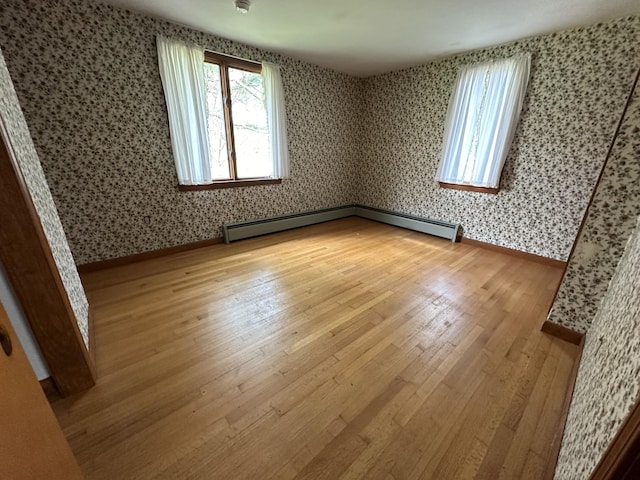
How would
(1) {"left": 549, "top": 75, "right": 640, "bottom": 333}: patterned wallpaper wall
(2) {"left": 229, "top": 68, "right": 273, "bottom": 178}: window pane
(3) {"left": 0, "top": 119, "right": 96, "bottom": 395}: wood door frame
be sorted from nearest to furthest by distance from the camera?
(3) {"left": 0, "top": 119, "right": 96, "bottom": 395}: wood door frame, (1) {"left": 549, "top": 75, "right": 640, "bottom": 333}: patterned wallpaper wall, (2) {"left": 229, "top": 68, "right": 273, "bottom": 178}: window pane

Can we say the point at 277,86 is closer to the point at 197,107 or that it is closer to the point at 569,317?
the point at 197,107

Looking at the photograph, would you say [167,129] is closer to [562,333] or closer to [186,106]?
[186,106]

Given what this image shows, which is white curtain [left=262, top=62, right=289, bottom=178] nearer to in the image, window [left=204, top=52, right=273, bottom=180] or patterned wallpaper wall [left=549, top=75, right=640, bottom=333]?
window [left=204, top=52, right=273, bottom=180]

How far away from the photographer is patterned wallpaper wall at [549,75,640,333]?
58.1 inches

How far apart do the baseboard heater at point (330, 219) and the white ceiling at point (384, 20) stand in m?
2.22

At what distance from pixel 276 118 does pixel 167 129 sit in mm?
1383

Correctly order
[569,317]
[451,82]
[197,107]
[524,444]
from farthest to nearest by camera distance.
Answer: [451,82] < [197,107] < [569,317] < [524,444]

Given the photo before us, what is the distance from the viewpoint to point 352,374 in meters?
1.55

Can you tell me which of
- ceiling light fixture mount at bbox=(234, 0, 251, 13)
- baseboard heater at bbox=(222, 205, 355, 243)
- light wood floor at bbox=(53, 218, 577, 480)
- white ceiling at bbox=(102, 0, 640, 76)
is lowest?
light wood floor at bbox=(53, 218, 577, 480)

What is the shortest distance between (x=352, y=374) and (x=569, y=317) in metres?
1.63

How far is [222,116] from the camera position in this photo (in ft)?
10.8

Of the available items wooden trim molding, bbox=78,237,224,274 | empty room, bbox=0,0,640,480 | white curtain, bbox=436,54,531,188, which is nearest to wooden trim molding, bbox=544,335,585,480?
empty room, bbox=0,0,640,480

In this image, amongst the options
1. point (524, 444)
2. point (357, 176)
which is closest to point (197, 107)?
point (357, 176)

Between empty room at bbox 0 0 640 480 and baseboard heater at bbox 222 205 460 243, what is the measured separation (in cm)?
5
